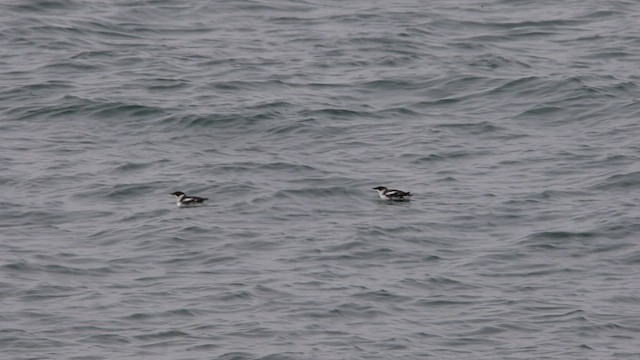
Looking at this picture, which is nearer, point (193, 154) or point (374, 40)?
point (193, 154)

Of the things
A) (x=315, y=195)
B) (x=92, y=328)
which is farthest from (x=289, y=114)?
(x=92, y=328)

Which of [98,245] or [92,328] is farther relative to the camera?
[98,245]

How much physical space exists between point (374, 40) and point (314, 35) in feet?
5.03

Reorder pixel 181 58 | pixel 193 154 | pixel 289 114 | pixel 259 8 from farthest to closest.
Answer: pixel 259 8 < pixel 181 58 < pixel 289 114 < pixel 193 154

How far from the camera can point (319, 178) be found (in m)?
26.7

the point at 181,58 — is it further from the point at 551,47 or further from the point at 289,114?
the point at 551,47

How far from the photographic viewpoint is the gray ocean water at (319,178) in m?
20.5

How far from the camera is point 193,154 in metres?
28.3

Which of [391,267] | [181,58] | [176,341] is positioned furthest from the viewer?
[181,58]

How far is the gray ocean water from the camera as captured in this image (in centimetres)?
2047

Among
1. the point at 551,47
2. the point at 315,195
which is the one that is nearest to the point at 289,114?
the point at 315,195

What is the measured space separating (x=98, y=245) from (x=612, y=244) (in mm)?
7548

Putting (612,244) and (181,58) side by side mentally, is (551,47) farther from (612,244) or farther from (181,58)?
(612,244)

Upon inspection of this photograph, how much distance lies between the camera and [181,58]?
3416 cm
